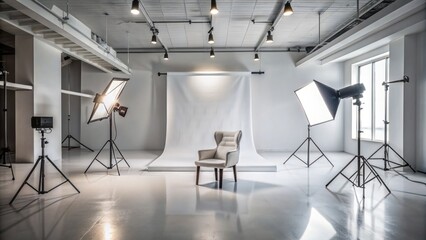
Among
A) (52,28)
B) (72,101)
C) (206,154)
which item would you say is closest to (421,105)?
(206,154)

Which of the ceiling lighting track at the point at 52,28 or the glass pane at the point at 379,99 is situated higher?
the ceiling lighting track at the point at 52,28

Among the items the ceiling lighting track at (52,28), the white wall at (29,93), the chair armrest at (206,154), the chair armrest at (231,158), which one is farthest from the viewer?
the white wall at (29,93)

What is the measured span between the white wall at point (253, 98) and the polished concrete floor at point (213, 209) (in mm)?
3719

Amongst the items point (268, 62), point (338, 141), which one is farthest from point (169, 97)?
point (338, 141)

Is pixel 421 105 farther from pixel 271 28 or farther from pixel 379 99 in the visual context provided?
pixel 271 28

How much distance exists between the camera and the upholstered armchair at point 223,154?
4289mm

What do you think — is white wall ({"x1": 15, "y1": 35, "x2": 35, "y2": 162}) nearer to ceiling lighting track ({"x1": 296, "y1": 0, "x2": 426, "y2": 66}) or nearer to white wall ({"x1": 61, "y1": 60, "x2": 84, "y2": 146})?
white wall ({"x1": 61, "y1": 60, "x2": 84, "y2": 146})

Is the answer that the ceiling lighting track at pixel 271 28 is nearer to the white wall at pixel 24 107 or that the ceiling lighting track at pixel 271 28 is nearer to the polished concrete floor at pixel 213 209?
the polished concrete floor at pixel 213 209

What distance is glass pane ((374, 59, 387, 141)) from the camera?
683cm

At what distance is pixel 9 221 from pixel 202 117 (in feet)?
18.8

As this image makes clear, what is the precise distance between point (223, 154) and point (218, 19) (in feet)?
10.7

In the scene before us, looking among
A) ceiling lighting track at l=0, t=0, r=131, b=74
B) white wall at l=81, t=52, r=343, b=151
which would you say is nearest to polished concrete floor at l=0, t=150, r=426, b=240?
ceiling lighting track at l=0, t=0, r=131, b=74

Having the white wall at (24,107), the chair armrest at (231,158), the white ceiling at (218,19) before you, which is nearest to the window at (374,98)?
the white ceiling at (218,19)

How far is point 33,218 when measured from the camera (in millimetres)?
2865
